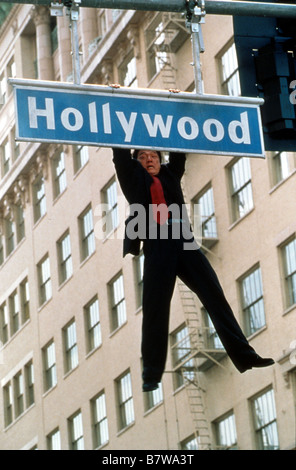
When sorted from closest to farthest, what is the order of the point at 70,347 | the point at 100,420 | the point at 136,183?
1. the point at 136,183
2. the point at 100,420
3. the point at 70,347

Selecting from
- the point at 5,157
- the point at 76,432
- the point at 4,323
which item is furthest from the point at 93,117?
the point at 5,157

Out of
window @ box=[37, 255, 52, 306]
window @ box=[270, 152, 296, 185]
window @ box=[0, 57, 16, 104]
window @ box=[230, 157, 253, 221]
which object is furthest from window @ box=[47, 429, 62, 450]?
window @ box=[270, 152, 296, 185]

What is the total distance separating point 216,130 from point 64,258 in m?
43.4

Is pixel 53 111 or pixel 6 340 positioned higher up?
pixel 6 340

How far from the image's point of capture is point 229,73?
136ft

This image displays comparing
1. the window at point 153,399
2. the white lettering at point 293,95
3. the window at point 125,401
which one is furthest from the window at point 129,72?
the white lettering at point 293,95

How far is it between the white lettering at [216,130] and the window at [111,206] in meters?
36.6

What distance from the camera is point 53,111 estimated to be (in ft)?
33.8

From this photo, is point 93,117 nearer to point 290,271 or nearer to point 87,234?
point 290,271

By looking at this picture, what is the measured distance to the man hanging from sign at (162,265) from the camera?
33.1ft

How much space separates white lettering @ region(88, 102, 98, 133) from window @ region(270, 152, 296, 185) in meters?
27.3

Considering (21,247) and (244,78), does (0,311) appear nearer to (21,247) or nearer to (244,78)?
(21,247)
